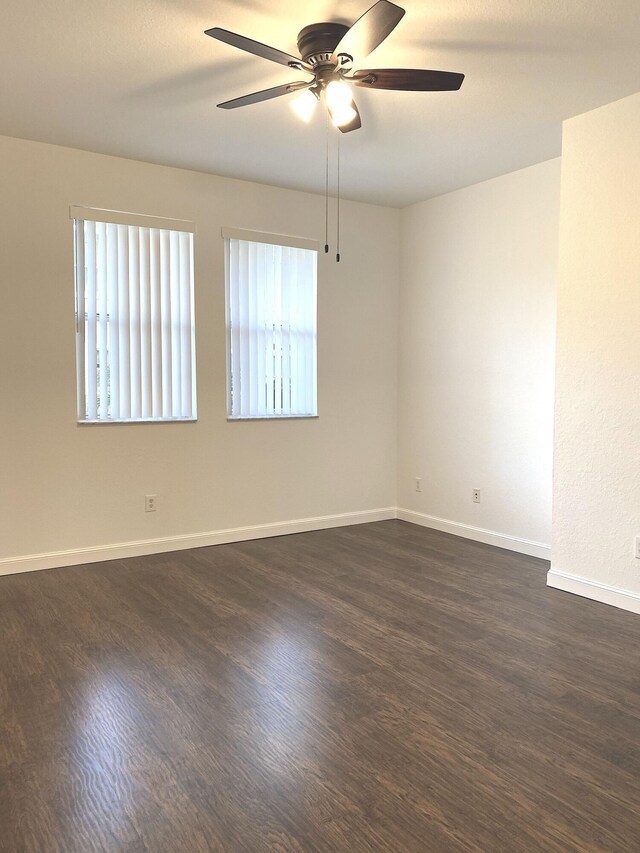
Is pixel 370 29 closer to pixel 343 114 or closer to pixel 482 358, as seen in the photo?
pixel 343 114

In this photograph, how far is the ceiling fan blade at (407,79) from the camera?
7.96ft

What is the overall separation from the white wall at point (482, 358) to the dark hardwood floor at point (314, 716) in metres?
0.93

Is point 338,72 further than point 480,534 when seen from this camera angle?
No

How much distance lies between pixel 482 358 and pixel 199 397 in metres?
2.14

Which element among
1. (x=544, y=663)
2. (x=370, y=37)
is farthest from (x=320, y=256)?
(x=544, y=663)

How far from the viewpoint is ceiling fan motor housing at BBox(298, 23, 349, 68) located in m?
2.52

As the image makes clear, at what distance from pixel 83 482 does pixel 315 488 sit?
6.05 feet

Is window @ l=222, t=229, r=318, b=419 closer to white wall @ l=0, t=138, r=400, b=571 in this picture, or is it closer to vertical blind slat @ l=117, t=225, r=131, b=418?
white wall @ l=0, t=138, r=400, b=571

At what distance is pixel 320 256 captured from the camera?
16.8 feet

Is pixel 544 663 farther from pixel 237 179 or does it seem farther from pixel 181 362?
pixel 237 179

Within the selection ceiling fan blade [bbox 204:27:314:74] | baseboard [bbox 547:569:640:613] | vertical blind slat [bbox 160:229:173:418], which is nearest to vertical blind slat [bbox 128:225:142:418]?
vertical blind slat [bbox 160:229:173:418]

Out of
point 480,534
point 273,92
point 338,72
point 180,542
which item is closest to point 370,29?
point 338,72

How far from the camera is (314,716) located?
225cm

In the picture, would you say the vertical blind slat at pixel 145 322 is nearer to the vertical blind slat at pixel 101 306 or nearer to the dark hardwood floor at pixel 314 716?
the vertical blind slat at pixel 101 306
